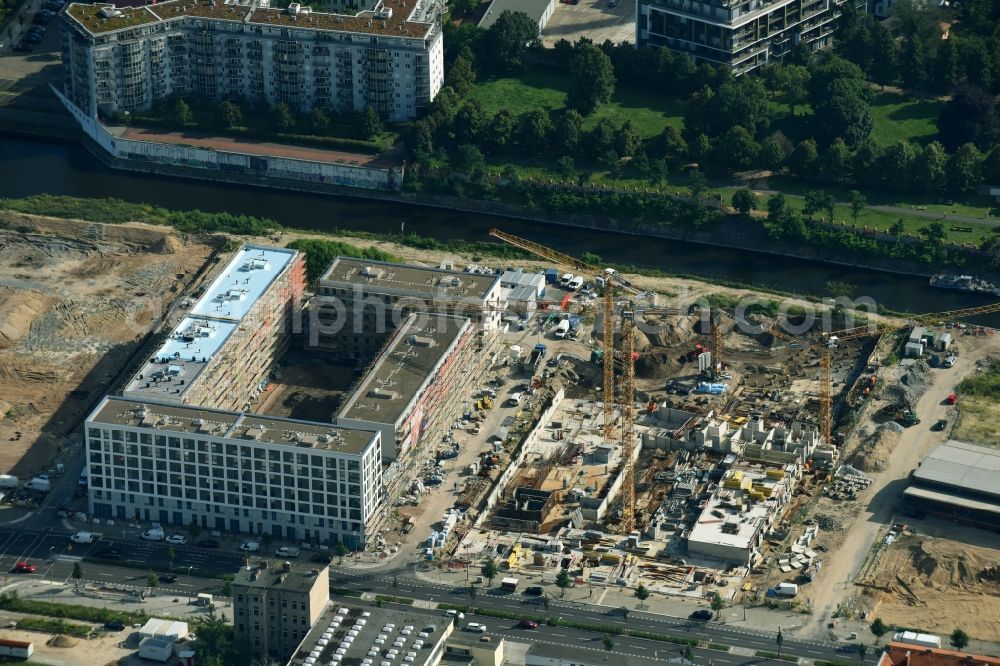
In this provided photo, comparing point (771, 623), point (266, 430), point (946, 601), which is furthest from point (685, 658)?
point (266, 430)

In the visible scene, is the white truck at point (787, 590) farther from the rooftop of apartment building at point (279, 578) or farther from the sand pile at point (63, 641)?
the sand pile at point (63, 641)

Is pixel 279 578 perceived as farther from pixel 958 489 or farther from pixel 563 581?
pixel 958 489

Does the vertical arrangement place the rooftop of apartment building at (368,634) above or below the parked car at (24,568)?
above

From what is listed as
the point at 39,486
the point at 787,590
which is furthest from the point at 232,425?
the point at 787,590

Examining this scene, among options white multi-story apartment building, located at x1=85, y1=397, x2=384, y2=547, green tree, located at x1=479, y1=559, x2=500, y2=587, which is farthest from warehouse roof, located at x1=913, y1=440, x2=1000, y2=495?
white multi-story apartment building, located at x1=85, y1=397, x2=384, y2=547

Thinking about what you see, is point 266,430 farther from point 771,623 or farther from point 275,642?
point 771,623

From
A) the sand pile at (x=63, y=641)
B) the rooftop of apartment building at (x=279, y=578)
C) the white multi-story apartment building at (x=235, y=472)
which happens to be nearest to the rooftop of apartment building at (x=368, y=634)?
the rooftop of apartment building at (x=279, y=578)
